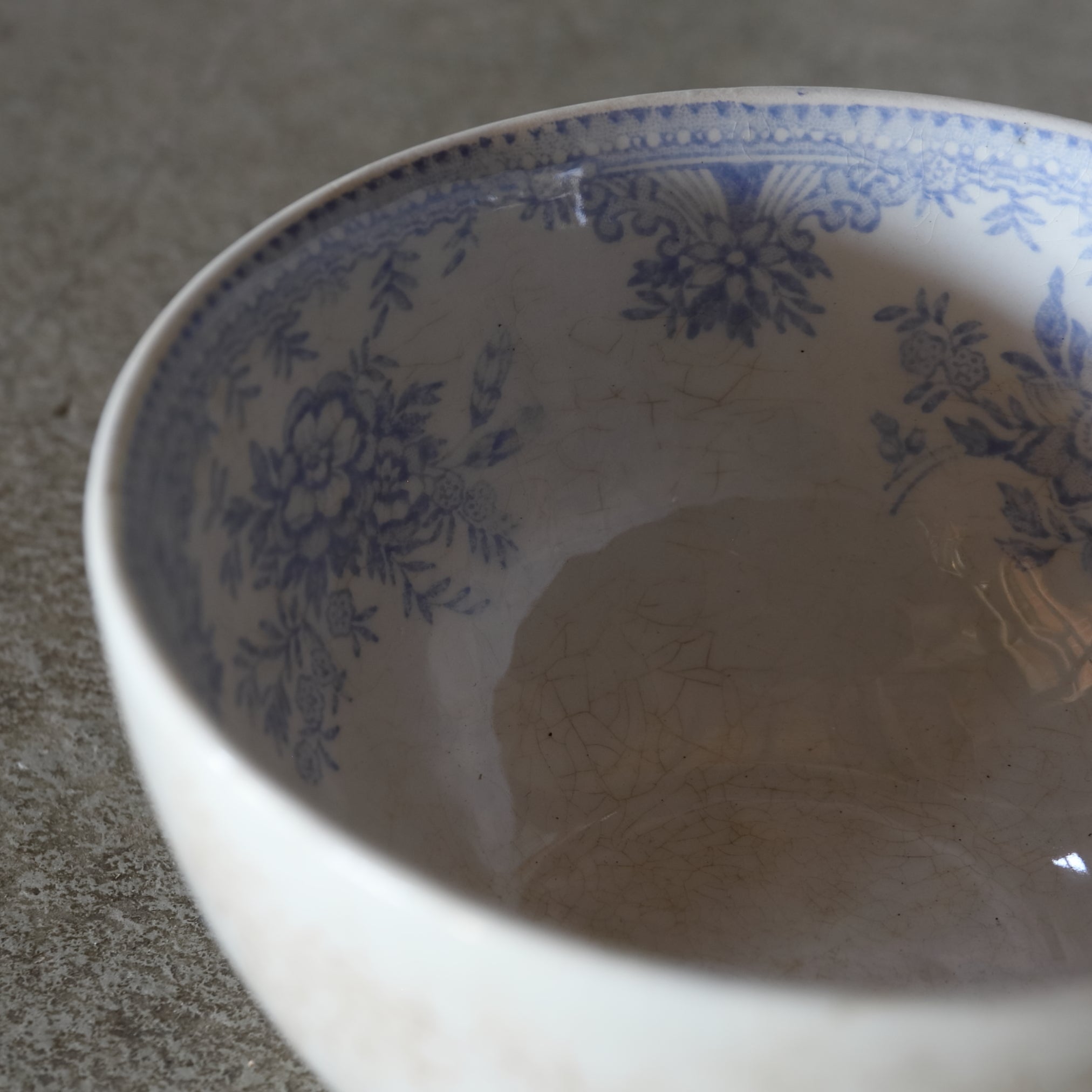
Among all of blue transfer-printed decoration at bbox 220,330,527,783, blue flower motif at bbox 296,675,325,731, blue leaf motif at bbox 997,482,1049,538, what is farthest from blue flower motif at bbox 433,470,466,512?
blue leaf motif at bbox 997,482,1049,538

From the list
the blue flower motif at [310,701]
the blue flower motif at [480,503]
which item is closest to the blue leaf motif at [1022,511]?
the blue flower motif at [480,503]

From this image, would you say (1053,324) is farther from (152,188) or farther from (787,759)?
(152,188)

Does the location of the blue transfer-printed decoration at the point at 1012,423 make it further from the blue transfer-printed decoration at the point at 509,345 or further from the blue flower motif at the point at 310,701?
the blue flower motif at the point at 310,701

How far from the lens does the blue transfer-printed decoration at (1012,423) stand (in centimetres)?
65

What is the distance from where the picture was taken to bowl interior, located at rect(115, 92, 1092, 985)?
562mm

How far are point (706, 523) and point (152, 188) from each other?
619 mm

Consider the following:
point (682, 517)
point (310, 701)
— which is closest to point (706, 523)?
point (682, 517)

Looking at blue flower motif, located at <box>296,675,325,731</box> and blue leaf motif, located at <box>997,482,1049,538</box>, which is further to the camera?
blue leaf motif, located at <box>997,482,1049,538</box>

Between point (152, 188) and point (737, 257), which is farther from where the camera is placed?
point (152, 188)

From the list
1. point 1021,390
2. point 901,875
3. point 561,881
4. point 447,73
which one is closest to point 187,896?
point 561,881

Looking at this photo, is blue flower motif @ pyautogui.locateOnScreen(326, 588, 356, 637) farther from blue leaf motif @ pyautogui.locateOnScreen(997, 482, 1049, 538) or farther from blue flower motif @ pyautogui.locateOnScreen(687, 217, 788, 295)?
blue leaf motif @ pyautogui.locateOnScreen(997, 482, 1049, 538)

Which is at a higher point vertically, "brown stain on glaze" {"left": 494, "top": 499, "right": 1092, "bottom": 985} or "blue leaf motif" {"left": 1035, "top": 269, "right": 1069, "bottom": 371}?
"blue leaf motif" {"left": 1035, "top": 269, "right": 1069, "bottom": 371}

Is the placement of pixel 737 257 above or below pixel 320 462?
above

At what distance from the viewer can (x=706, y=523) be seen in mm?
684
